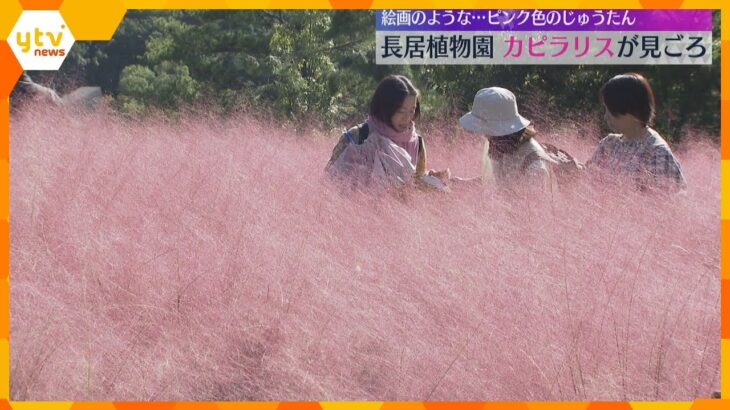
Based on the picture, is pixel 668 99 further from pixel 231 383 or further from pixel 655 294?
pixel 231 383

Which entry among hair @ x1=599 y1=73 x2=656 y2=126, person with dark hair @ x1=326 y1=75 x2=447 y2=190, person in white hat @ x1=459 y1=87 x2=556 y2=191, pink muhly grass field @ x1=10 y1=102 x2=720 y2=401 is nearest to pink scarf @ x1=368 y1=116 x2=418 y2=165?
person with dark hair @ x1=326 y1=75 x2=447 y2=190

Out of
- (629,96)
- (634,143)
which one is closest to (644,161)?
(634,143)

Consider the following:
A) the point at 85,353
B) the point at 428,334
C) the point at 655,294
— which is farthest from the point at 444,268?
the point at 85,353

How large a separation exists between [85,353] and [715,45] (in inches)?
278

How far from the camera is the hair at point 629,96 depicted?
3555mm

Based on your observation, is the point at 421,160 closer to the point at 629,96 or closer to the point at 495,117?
the point at 495,117

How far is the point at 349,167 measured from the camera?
423cm

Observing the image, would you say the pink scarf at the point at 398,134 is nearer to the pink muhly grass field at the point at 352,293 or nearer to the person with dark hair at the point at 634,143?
the pink muhly grass field at the point at 352,293

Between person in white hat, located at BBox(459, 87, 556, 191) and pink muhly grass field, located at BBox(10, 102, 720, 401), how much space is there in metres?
0.14

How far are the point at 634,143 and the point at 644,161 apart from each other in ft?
0.31

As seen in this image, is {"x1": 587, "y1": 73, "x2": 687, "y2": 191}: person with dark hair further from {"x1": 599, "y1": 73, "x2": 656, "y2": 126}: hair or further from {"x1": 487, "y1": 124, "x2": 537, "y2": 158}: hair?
{"x1": 487, "y1": 124, "x2": 537, "y2": 158}: hair

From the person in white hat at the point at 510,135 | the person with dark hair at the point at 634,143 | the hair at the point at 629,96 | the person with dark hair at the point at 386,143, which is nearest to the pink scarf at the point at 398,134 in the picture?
the person with dark hair at the point at 386,143

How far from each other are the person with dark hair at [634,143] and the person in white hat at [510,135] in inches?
14.4

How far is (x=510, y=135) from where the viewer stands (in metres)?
3.58
